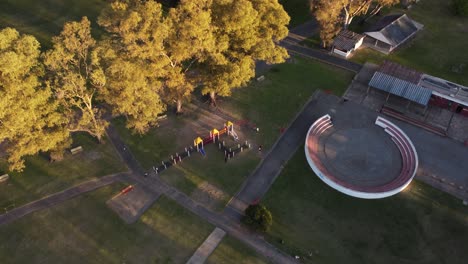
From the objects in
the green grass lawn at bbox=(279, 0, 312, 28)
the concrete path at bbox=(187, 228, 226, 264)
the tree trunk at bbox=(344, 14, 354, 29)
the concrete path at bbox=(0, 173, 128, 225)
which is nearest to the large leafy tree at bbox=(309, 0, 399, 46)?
the tree trunk at bbox=(344, 14, 354, 29)

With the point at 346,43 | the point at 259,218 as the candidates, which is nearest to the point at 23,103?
the point at 259,218

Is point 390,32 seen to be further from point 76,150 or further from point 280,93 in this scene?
point 76,150

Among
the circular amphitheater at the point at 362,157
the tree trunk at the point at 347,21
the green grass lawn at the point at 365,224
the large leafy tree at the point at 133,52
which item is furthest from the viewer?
the tree trunk at the point at 347,21

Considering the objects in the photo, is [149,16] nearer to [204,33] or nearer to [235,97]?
[204,33]

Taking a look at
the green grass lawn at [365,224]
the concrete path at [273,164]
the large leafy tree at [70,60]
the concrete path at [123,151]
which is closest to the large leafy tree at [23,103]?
the large leafy tree at [70,60]

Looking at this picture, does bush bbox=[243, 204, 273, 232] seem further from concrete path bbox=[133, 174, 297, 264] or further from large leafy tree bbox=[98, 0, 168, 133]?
large leafy tree bbox=[98, 0, 168, 133]

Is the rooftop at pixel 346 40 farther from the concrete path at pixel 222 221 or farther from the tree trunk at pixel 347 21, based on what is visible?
the concrete path at pixel 222 221

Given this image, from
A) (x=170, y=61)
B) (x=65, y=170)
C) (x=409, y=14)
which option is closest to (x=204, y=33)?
(x=170, y=61)
